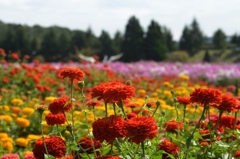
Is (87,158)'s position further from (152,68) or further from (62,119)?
(152,68)

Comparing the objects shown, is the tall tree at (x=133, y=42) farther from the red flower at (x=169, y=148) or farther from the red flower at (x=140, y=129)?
the red flower at (x=140, y=129)

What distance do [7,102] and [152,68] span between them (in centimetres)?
698

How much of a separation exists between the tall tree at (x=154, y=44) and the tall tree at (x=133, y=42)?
684mm

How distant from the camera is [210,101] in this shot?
5.32 ft

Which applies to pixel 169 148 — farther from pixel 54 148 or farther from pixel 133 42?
pixel 133 42

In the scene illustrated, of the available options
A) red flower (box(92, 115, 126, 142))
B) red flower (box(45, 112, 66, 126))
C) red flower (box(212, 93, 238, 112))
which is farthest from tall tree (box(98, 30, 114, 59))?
red flower (box(92, 115, 126, 142))

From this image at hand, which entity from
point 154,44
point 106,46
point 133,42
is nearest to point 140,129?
point 154,44

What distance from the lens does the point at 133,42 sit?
1415 inches

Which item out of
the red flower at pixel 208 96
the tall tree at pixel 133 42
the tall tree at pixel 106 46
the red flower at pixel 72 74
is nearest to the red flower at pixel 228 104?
the red flower at pixel 208 96

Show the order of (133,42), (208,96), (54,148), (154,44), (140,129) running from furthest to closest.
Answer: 1. (133,42)
2. (154,44)
3. (54,148)
4. (208,96)
5. (140,129)

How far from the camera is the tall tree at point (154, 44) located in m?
34.9

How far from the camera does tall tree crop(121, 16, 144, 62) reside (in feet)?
117

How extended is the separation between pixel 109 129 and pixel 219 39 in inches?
1823

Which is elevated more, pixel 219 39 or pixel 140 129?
pixel 219 39
